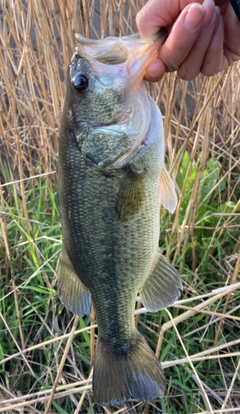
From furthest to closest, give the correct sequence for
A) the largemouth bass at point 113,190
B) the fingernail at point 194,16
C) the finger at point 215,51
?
1. the finger at point 215,51
2. the largemouth bass at point 113,190
3. the fingernail at point 194,16

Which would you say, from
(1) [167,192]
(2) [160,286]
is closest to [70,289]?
(2) [160,286]

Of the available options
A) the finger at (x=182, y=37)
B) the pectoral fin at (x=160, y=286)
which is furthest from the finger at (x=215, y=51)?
the pectoral fin at (x=160, y=286)

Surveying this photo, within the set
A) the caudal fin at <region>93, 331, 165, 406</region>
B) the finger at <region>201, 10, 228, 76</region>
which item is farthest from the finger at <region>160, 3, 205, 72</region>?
the caudal fin at <region>93, 331, 165, 406</region>

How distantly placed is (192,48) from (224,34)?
0.22 m

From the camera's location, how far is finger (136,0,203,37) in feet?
3.53

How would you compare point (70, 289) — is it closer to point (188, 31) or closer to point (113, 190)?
point (113, 190)

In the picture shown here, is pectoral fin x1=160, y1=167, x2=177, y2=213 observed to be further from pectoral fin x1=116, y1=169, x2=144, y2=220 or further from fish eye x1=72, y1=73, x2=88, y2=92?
fish eye x1=72, y1=73, x2=88, y2=92

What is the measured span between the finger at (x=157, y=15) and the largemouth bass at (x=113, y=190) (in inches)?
2.4

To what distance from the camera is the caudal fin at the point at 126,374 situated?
1.18 m

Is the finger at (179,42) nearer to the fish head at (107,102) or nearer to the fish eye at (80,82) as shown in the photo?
the fish head at (107,102)

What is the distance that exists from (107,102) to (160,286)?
0.51 meters

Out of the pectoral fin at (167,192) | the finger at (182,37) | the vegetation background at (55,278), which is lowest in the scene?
the vegetation background at (55,278)

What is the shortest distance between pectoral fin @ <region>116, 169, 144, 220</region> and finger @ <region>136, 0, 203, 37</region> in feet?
1.20

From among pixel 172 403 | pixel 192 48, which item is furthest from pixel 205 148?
pixel 172 403
